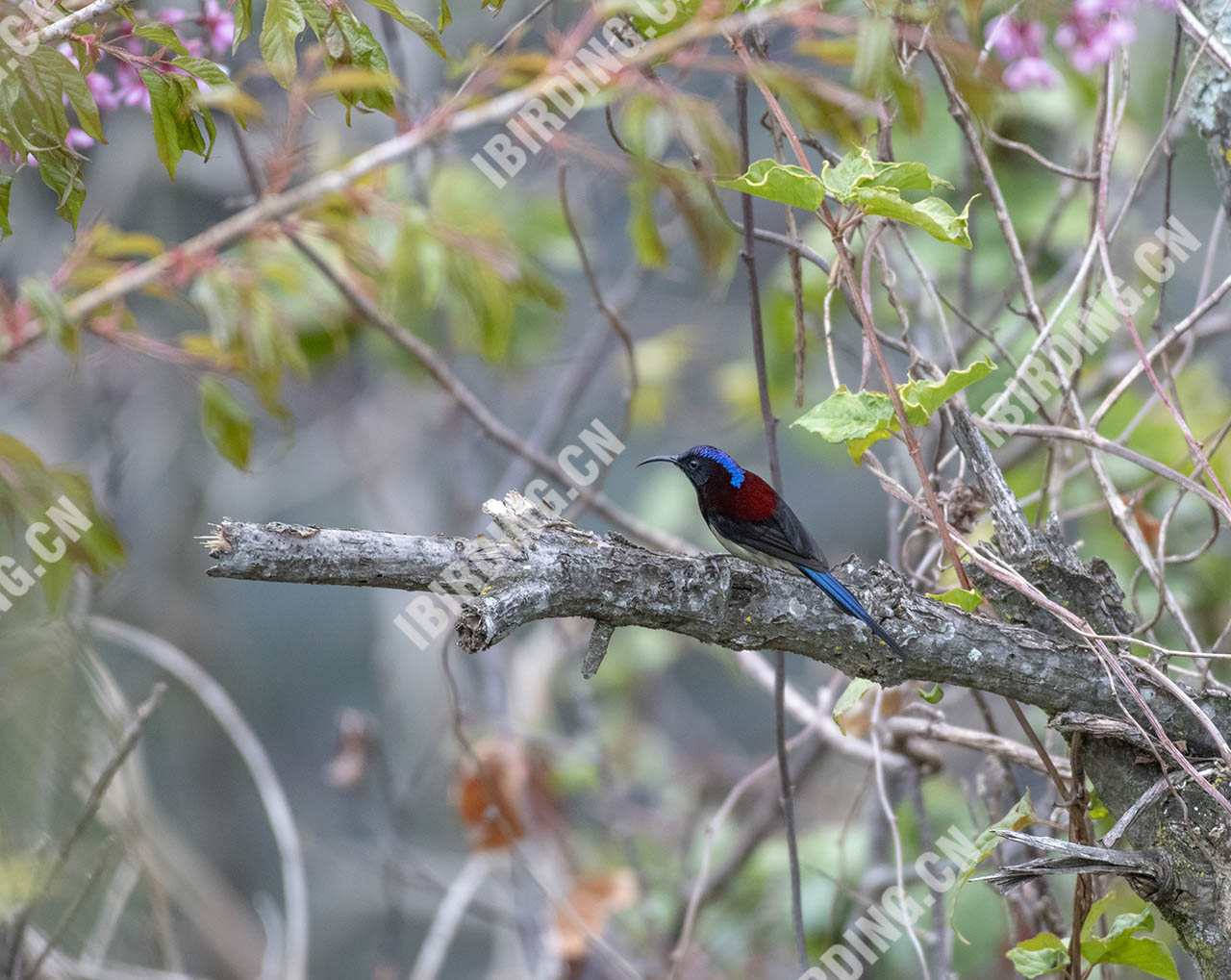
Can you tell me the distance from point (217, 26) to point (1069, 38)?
2.13 meters

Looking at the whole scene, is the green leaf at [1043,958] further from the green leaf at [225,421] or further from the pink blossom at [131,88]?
the pink blossom at [131,88]

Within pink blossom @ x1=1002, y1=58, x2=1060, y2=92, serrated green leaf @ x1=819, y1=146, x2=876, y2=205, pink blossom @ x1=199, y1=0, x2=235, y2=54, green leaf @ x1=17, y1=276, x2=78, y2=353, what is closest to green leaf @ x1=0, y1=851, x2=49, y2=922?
green leaf @ x1=17, y1=276, x2=78, y2=353

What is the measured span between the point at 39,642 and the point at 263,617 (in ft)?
24.1

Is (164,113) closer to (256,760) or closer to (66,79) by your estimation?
(66,79)

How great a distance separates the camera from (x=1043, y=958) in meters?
2.11

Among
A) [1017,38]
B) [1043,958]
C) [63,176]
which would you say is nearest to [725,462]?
[1017,38]

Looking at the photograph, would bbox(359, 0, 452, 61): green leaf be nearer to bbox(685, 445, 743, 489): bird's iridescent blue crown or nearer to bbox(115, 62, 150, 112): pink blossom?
bbox(115, 62, 150, 112): pink blossom

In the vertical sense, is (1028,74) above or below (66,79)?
above

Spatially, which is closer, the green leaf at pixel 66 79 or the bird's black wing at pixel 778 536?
the green leaf at pixel 66 79

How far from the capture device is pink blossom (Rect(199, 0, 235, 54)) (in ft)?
8.72

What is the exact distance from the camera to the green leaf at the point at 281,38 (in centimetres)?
179

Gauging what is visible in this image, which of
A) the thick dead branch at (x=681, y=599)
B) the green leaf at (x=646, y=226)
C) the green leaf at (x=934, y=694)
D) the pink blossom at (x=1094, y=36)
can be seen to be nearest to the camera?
the thick dead branch at (x=681, y=599)

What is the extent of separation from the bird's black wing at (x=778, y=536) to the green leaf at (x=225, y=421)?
4.42 ft

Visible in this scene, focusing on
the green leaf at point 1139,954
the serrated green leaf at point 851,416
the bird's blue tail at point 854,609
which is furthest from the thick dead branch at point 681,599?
the green leaf at point 1139,954
